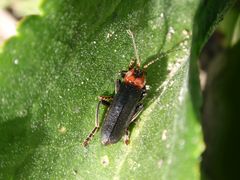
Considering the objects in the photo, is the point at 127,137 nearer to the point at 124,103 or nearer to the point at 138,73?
the point at 124,103

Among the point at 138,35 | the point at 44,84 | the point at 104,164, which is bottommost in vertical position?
the point at 104,164

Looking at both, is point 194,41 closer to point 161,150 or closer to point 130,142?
point 161,150

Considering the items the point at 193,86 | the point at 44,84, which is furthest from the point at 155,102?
the point at 193,86

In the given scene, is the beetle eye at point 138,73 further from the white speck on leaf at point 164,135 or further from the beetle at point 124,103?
the white speck on leaf at point 164,135

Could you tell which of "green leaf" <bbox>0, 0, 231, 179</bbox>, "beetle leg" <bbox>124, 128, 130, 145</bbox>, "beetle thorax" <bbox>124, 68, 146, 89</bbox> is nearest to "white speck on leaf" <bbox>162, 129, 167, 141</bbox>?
"green leaf" <bbox>0, 0, 231, 179</bbox>

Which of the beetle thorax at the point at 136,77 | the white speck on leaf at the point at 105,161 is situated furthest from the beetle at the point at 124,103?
the white speck on leaf at the point at 105,161

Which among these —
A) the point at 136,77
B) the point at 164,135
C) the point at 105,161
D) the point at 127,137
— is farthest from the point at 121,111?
the point at 164,135
